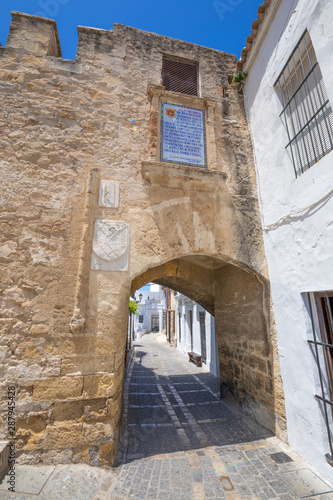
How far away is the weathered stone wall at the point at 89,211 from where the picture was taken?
279 cm

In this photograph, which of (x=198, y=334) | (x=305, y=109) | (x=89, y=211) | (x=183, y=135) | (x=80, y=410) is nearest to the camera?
(x=80, y=410)

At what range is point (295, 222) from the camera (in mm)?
3176

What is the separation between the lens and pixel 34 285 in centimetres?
299

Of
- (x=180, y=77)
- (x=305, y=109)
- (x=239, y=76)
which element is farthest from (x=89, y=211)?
(x=239, y=76)

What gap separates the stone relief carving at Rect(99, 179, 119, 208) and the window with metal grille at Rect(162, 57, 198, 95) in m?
2.28

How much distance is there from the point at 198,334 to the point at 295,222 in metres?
8.18

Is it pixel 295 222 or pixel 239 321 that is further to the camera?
pixel 239 321

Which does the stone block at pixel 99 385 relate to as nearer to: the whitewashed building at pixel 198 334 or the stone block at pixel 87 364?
the stone block at pixel 87 364

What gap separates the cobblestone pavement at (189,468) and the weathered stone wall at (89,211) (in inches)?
10.5

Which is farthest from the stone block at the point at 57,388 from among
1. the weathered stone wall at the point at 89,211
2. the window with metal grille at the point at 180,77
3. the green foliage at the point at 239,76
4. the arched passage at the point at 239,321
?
the green foliage at the point at 239,76

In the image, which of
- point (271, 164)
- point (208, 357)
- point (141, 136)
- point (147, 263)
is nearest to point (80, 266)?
point (147, 263)

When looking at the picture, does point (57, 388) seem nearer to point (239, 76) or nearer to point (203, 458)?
point (203, 458)

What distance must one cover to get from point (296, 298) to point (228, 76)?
4286 mm

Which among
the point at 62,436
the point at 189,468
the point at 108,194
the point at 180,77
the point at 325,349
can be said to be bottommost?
the point at 189,468
